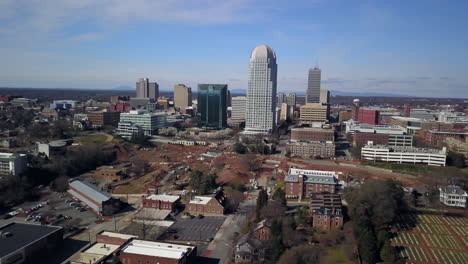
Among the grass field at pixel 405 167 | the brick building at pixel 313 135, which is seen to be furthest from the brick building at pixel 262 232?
the brick building at pixel 313 135

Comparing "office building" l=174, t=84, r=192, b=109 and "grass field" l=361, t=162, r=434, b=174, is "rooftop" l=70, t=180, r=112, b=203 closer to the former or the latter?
"grass field" l=361, t=162, r=434, b=174

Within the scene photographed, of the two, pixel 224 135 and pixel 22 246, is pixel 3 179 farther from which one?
pixel 224 135

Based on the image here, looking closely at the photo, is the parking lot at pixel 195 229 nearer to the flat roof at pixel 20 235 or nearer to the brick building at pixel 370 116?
the flat roof at pixel 20 235

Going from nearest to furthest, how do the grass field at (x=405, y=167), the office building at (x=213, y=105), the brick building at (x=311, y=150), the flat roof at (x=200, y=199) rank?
the flat roof at (x=200, y=199) < the grass field at (x=405, y=167) < the brick building at (x=311, y=150) < the office building at (x=213, y=105)

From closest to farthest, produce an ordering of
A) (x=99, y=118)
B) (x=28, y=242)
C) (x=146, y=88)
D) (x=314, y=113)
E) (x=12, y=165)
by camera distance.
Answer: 1. (x=28, y=242)
2. (x=12, y=165)
3. (x=99, y=118)
4. (x=314, y=113)
5. (x=146, y=88)

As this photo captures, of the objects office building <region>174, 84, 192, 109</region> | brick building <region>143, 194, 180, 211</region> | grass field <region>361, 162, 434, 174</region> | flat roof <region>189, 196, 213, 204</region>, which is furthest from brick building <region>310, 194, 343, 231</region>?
office building <region>174, 84, 192, 109</region>

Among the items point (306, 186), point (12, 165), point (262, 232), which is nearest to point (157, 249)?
point (262, 232)

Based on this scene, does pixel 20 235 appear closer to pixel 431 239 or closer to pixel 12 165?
pixel 12 165
